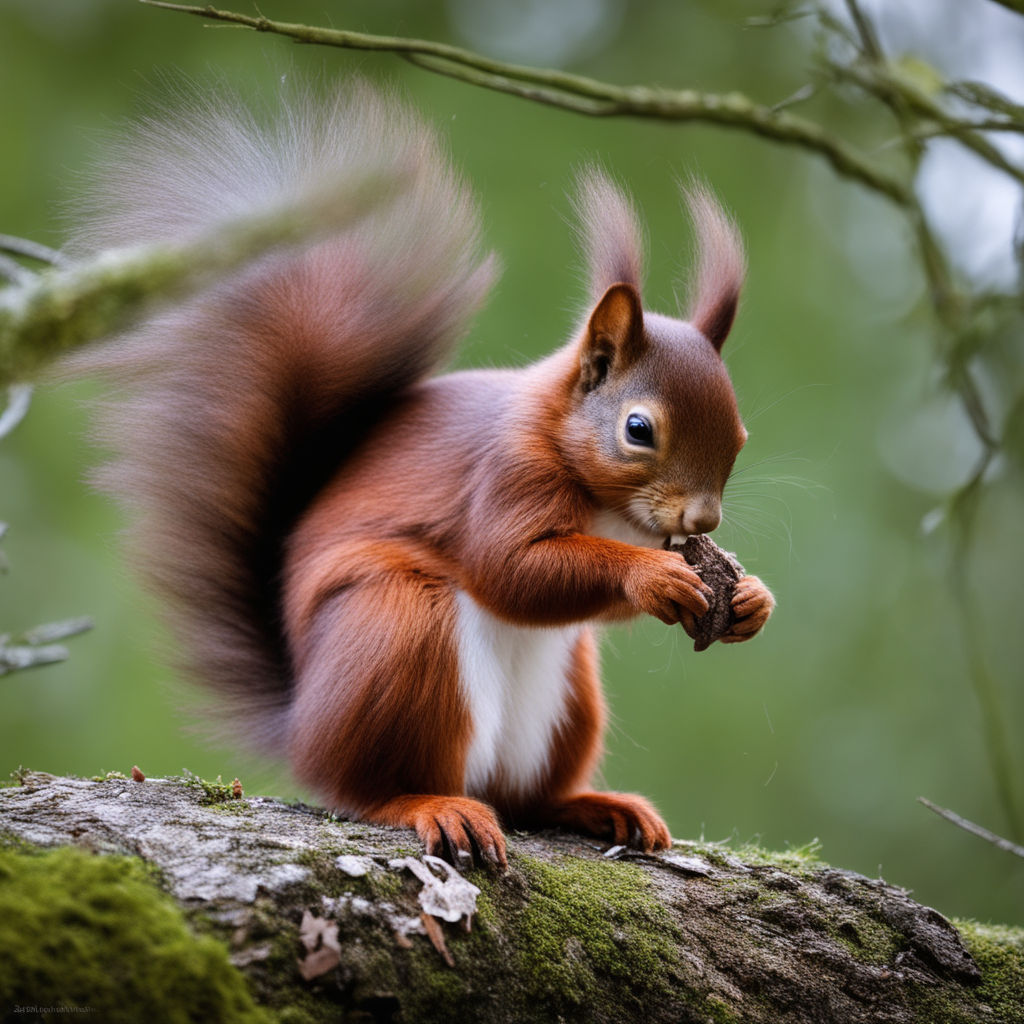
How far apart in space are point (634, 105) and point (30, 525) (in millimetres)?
3111

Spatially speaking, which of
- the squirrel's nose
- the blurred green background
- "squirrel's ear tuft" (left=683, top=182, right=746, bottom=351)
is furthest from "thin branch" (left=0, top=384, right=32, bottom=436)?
the blurred green background

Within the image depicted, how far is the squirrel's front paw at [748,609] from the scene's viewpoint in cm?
187

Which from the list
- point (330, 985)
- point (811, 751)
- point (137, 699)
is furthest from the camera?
point (811, 751)

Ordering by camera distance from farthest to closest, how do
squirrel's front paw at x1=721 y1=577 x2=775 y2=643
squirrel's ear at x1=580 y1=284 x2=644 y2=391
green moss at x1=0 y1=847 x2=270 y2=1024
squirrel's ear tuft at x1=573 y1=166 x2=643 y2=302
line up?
squirrel's ear tuft at x1=573 y1=166 x2=643 y2=302 → squirrel's ear at x1=580 y1=284 x2=644 y2=391 → squirrel's front paw at x1=721 y1=577 x2=775 y2=643 → green moss at x1=0 y1=847 x2=270 y2=1024

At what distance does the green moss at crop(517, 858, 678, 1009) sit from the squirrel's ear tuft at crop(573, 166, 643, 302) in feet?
3.76

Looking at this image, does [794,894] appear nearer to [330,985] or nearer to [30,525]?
[330,985]

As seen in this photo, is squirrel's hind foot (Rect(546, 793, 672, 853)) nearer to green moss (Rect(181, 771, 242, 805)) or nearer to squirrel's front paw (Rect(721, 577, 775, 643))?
squirrel's front paw (Rect(721, 577, 775, 643))

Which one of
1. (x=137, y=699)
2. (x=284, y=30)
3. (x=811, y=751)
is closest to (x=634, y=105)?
(x=284, y=30)

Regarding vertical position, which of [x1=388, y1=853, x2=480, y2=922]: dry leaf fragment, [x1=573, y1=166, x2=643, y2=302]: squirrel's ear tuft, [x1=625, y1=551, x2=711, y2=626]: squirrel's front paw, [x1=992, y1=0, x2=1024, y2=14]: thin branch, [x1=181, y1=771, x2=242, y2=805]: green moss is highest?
[x1=992, y1=0, x2=1024, y2=14]: thin branch

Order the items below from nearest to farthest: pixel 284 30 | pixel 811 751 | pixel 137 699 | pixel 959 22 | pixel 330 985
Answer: pixel 330 985, pixel 284 30, pixel 959 22, pixel 137 699, pixel 811 751

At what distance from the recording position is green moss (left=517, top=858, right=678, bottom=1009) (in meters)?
1.39

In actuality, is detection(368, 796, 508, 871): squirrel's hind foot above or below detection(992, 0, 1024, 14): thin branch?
below

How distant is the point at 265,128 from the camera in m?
1.98

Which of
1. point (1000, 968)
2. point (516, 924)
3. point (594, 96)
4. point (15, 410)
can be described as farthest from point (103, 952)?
point (594, 96)
